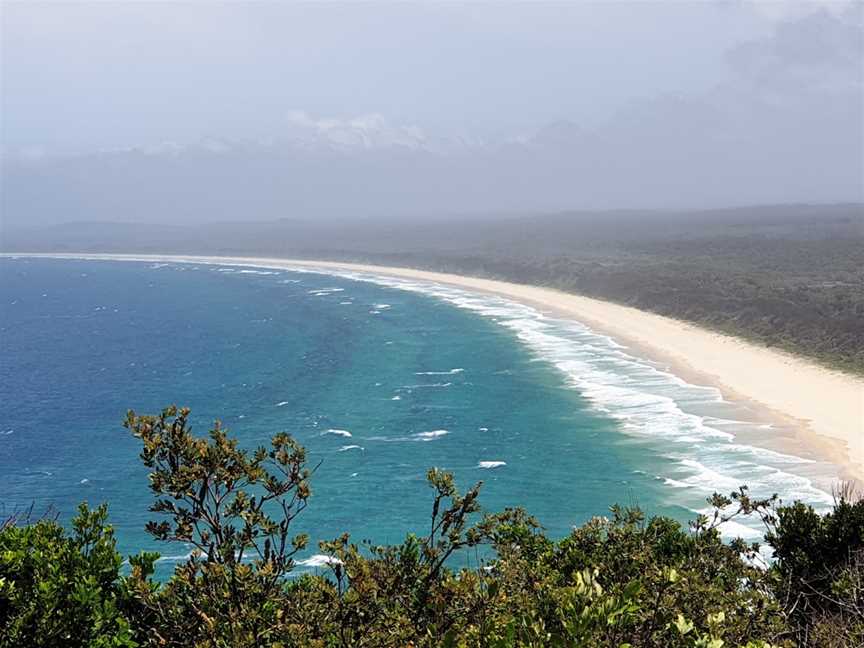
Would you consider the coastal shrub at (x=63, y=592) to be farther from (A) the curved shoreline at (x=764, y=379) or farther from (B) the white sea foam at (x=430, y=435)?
(A) the curved shoreline at (x=764, y=379)

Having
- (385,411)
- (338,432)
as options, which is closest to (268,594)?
(338,432)

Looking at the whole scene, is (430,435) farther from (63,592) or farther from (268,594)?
(268,594)

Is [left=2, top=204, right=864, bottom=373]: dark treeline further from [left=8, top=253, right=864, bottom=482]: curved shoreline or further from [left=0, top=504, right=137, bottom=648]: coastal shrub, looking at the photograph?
[left=0, top=504, right=137, bottom=648]: coastal shrub

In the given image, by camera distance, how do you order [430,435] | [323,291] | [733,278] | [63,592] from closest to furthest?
[63,592], [430,435], [733,278], [323,291]

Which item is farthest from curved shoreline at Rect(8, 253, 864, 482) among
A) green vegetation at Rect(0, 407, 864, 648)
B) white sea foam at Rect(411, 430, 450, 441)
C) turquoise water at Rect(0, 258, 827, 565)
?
green vegetation at Rect(0, 407, 864, 648)

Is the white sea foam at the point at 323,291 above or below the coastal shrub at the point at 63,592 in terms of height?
below

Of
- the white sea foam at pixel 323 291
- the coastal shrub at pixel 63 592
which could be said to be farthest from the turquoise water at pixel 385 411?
the coastal shrub at pixel 63 592

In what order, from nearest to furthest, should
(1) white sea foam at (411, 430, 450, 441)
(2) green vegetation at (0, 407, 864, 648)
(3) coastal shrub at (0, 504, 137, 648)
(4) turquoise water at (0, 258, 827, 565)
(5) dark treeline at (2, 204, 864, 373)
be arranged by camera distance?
(2) green vegetation at (0, 407, 864, 648)
(3) coastal shrub at (0, 504, 137, 648)
(4) turquoise water at (0, 258, 827, 565)
(1) white sea foam at (411, 430, 450, 441)
(5) dark treeline at (2, 204, 864, 373)
